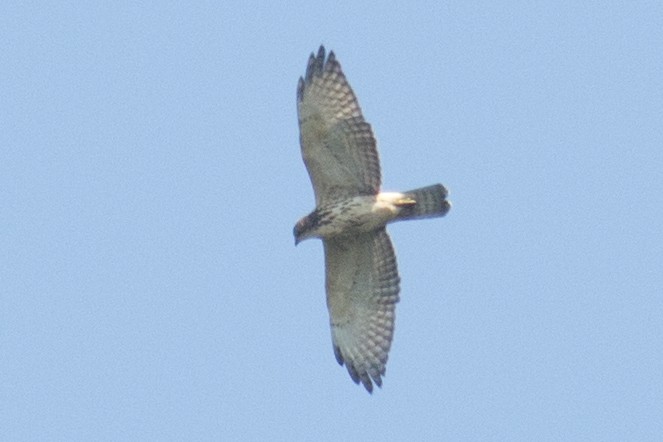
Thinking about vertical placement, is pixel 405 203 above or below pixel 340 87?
below

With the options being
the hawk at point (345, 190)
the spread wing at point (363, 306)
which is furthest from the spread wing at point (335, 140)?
the spread wing at point (363, 306)

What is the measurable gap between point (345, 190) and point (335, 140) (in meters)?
0.51

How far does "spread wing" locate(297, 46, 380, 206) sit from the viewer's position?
16.8 meters

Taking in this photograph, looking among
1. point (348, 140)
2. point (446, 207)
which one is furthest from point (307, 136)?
point (446, 207)

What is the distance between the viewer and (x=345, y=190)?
1697 cm

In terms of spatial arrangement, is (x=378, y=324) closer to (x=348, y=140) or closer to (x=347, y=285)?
(x=347, y=285)

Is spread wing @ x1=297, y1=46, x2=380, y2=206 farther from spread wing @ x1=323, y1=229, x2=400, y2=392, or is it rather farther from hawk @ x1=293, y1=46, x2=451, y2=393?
spread wing @ x1=323, y1=229, x2=400, y2=392

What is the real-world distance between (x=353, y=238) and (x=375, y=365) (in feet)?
4.36

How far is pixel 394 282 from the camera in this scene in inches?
688

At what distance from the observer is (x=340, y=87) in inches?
671

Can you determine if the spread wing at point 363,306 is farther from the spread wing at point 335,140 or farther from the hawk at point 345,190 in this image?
the spread wing at point 335,140

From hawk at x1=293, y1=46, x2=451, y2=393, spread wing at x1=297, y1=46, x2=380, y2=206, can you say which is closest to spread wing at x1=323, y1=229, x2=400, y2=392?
hawk at x1=293, y1=46, x2=451, y2=393

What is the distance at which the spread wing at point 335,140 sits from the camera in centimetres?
1681

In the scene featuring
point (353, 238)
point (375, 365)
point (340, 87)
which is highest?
point (340, 87)
